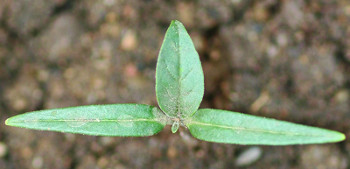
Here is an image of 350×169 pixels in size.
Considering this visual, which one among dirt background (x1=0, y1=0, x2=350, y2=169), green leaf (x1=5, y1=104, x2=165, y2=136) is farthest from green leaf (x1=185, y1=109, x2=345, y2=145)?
dirt background (x1=0, y1=0, x2=350, y2=169)

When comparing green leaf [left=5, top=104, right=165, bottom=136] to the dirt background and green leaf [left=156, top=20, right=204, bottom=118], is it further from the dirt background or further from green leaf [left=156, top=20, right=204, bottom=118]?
the dirt background

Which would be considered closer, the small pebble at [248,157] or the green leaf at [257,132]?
the green leaf at [257,132]

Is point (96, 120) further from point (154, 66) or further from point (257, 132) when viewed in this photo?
point (154, 66)

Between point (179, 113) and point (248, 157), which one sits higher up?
point (179, 113)

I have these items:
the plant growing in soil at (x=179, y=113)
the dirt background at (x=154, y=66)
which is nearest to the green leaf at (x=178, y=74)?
the plant growing in soil at (x=179, y=113)

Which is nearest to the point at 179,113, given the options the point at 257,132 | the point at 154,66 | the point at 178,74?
the point at 178,74

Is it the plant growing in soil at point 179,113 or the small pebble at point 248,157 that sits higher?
the plant growing in soil at point 179,113

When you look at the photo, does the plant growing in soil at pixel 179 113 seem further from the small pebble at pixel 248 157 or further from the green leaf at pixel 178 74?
the small pebble at pixel 248 157
